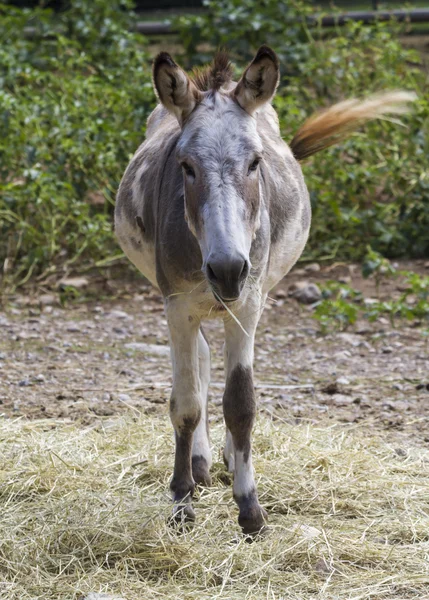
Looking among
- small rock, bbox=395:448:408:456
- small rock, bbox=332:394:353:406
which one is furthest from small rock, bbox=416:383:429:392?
small rock, bbox=395:448:408:456

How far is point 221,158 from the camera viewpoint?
10.4ft

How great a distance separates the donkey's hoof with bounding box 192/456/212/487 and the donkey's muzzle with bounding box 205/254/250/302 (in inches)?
51.2

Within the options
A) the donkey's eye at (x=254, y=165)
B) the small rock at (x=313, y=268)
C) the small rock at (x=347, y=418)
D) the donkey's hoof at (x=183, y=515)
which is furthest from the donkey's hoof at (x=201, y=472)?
the small rock at (x=313, y=268)

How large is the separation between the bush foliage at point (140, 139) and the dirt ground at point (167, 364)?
61 cm

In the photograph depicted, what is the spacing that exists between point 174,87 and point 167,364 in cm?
280

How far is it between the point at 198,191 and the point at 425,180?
5.22m

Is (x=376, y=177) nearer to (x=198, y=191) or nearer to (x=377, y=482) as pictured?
(x=377, y=482)

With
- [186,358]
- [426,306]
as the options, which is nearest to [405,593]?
[186,358]

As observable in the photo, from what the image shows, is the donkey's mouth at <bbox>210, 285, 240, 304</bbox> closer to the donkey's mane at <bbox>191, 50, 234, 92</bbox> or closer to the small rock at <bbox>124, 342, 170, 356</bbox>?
the donkey's mane at <bbox>191, 50, 234, 92</bbox>

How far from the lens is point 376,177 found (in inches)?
324

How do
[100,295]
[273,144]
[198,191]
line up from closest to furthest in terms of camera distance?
[198,191]
[273,144]
[100,295]

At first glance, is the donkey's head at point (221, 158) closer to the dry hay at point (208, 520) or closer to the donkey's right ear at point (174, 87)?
the donkey's right ear at point (174, 87)

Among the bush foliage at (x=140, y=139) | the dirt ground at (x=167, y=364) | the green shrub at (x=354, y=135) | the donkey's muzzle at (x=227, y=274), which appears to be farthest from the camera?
the green shrub at (x=354, y=135)

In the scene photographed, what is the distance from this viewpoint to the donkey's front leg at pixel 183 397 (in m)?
3.66
